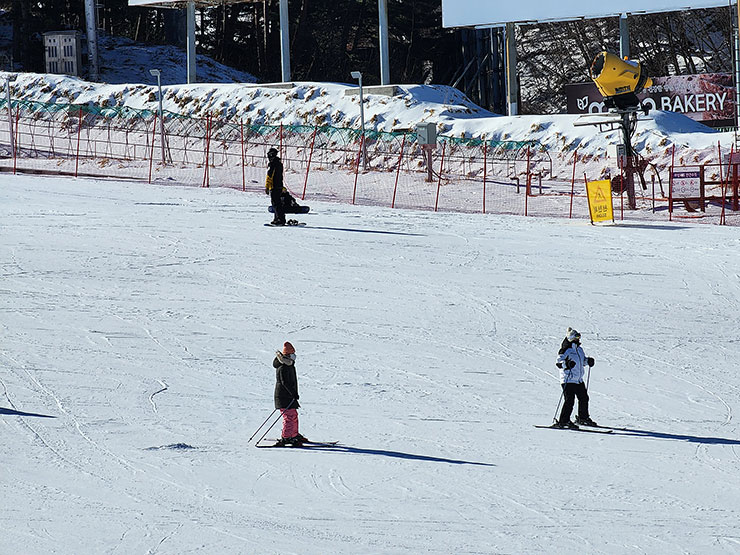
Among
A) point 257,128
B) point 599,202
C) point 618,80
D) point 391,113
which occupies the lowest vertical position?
point 599,202

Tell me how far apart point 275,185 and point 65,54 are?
22.3m

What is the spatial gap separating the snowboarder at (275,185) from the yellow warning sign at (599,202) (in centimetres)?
668

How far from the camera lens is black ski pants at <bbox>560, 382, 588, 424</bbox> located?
1116cm

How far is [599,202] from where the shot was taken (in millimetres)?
24453

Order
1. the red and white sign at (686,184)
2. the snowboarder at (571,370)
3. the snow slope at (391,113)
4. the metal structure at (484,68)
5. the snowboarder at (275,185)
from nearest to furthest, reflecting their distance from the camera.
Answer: the snowboarder at (571,370) → the snowboarder at (275,185) → the red and white sign at (686,184) → the snow slope at (391,113) → the metal structure at (484,68)

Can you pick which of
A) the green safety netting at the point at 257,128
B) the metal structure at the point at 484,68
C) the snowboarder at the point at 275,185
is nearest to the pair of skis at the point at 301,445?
the snowboarder at the point at 275,185

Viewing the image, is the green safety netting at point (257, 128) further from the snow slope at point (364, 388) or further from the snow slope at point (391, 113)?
the snow slope at point (364, 388)

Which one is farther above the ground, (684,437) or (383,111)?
(383,111)

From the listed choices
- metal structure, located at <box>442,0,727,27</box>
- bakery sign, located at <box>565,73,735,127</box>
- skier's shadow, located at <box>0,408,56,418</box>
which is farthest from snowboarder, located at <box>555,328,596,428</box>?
bakery sign, located at <box>565,73,735,127</box>

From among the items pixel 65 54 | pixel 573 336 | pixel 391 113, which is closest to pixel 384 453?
pixel 573 336

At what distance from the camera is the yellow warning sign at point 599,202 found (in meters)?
24.3

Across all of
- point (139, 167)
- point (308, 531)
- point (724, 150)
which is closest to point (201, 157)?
point (139, 167)

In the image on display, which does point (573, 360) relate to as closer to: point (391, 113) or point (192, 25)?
point (391, 113)

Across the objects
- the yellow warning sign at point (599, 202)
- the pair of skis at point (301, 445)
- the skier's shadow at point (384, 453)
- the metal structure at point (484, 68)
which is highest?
the metal structure at point (484, 68)
